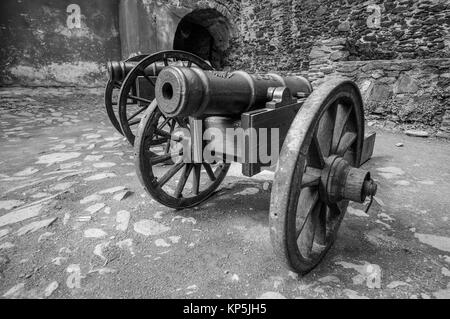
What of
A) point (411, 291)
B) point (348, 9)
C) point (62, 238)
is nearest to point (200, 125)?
point (62, 238)

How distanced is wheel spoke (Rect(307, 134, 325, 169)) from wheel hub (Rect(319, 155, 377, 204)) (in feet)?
0.15

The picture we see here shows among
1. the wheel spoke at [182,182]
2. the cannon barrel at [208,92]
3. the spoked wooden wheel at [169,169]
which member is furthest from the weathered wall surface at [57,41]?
the cannon barrel at [208,92]

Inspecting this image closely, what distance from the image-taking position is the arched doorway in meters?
10.2

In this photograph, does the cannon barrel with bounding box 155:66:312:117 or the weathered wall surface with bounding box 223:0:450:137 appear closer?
the cannon barrel with bounding box 155:66:312:117

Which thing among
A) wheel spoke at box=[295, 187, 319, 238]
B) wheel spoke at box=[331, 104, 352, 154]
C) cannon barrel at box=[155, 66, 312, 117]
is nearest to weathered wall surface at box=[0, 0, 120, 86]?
cannon barrel at box=[155, 66, 312, 117]

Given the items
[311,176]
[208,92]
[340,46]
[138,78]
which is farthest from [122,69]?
[340,46]

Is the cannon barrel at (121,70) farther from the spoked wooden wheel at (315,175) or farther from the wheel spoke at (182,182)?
the spoked wooden wheel at (315,175)

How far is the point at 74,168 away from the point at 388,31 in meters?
7.41

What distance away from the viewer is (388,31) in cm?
708

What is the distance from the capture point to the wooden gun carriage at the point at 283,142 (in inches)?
53.2

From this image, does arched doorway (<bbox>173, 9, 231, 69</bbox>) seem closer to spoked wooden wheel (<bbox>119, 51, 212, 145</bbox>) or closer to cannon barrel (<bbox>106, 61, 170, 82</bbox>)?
cannon barrel (<bbox>106, 61, 170, 82</bbox>)

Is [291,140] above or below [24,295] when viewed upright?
above

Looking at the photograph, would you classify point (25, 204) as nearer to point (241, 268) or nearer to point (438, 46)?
point (241, 268)

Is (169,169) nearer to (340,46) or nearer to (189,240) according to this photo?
(189,240)
